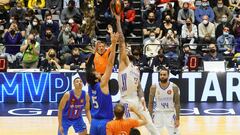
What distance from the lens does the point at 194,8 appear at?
22.0m

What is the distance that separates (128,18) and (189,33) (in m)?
1.98

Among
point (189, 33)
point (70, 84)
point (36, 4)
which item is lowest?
point (70, 84)

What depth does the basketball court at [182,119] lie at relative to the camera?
586 inches

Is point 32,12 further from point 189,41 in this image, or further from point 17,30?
point 189,41

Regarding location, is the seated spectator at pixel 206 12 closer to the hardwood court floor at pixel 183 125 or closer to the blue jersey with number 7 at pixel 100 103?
the hardwood court floor at pixel 183 125

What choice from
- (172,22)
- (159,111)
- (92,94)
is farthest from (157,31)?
(92,94)

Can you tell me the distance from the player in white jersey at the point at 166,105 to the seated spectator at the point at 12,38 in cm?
882

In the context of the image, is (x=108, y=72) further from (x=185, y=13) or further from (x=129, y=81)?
(x=185, y=13)

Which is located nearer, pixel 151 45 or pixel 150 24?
pixel 151 45

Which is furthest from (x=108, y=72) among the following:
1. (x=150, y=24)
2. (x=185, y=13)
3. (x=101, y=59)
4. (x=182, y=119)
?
(x=185, y=13)

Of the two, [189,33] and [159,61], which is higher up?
[189,33]

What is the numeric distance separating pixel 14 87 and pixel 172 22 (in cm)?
550

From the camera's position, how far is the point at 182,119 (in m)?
16.1

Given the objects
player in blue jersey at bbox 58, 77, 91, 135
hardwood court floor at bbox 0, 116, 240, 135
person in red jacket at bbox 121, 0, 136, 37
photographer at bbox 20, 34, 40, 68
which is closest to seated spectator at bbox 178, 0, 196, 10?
person in red jacket at bbox 121, 0, 136, 37
